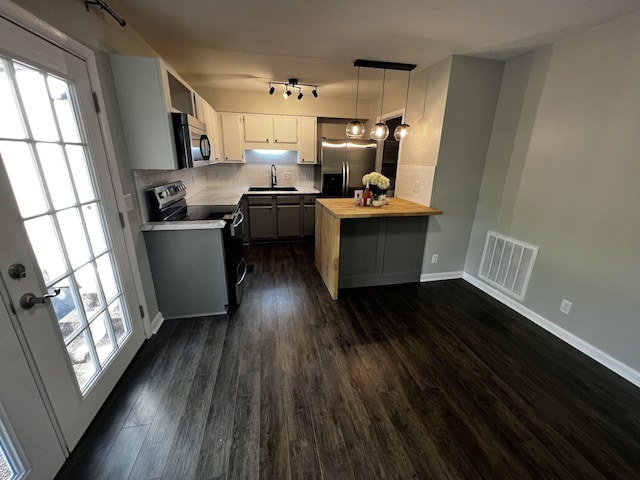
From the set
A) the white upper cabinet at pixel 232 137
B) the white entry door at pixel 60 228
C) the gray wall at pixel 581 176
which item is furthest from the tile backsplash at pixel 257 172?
the gray wall at pixel 581 176

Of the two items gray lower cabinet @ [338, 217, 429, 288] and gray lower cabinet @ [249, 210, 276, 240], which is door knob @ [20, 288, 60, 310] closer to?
gray lower cabinet @ [338, 217, 429, 288]

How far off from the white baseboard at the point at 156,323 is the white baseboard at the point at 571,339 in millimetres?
3505

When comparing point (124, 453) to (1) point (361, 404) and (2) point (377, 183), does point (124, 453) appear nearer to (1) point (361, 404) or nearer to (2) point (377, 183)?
(1) point (361, 404)

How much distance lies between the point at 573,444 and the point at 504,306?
153 centimetres

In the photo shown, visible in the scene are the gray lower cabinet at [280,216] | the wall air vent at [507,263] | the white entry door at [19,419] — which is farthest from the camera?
the gray lower cabinet at [280,216]

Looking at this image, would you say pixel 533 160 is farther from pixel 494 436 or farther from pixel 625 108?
pixel 494 436

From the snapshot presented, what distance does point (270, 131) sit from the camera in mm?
4426

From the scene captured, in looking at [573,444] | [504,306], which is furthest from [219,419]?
[504,306]

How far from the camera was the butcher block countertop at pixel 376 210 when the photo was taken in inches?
103

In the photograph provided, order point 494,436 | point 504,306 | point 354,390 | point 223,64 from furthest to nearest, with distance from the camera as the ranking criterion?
point 223,64 < point 504,306 < point 354,390 < point 494,436

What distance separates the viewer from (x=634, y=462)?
1.36 m

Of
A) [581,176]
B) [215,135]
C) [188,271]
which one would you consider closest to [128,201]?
[188,271]

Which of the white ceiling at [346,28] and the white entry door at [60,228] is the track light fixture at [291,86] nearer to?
the white ceiling at [346,28]

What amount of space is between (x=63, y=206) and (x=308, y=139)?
379 cm
